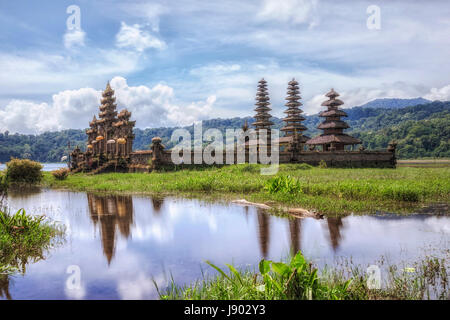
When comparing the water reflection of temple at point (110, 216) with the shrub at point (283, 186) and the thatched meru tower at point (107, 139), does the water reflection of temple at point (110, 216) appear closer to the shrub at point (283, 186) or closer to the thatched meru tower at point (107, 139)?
the shrub at point (283, 186)

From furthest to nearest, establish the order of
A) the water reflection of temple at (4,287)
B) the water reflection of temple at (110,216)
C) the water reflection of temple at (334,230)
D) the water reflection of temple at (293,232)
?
the water reflection of temple at (110,216) < the water reflection of temple at (334,230) < the water reflection of temple at (293,232) < the water reflection of temple at (4,287)

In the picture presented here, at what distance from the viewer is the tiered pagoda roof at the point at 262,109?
4684cm

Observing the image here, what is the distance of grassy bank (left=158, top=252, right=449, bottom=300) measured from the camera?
494 cm

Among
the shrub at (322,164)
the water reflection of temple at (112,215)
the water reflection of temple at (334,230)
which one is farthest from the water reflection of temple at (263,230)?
the shrub at (322,164)

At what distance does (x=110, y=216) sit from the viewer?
45.5 feet

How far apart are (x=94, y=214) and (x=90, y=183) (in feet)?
40.0

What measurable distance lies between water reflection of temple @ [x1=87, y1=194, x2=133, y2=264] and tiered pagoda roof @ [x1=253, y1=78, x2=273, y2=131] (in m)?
30.3

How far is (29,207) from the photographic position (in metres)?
16.4

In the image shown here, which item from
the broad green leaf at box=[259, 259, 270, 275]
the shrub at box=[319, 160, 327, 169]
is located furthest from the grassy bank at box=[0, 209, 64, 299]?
the shrub at box=[319, 160, 327, 169]

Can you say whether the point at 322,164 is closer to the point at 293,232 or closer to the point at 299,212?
the point at 299,212

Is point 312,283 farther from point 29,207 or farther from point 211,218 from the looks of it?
point 29,207

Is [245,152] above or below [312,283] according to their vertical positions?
above

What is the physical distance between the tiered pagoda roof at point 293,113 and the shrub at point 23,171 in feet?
98.2
